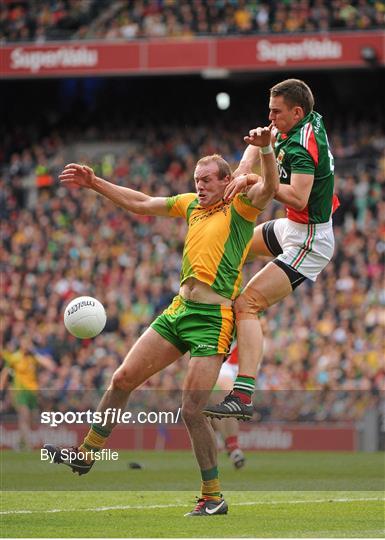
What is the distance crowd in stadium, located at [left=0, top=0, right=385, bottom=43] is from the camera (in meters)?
28.7

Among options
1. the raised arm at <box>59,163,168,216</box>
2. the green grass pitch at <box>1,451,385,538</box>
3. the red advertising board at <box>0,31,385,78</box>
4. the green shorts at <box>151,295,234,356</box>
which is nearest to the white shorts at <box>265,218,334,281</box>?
the green shorts at <box>151,295,234,356</box>

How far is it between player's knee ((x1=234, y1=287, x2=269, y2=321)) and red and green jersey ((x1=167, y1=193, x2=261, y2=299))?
8 cm

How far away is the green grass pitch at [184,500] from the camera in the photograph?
28.6 feet

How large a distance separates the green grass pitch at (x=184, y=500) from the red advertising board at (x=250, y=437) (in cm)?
378

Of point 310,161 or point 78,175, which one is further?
point 78,175

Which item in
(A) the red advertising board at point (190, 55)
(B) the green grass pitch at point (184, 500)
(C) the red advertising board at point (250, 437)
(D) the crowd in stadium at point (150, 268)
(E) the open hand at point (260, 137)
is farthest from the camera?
(A) the red advertising board at point (190, 55)

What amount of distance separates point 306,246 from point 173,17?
821 inches

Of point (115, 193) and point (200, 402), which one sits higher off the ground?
point (115, 193)

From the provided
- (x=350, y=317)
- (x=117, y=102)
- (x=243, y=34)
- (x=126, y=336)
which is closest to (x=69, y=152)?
(x=117, y=102)

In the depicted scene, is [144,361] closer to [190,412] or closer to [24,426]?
[190,412]

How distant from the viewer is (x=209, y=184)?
9.57m

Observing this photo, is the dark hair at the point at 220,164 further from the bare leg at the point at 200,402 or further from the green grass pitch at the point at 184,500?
the green grass pitch at the point at 184,500

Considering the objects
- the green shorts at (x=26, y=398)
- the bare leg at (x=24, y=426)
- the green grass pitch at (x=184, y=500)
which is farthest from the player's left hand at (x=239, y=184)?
the green shorts at (x=26, y=398)

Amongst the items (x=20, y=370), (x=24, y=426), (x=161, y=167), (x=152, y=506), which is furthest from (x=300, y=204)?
(x=161, y=167)
